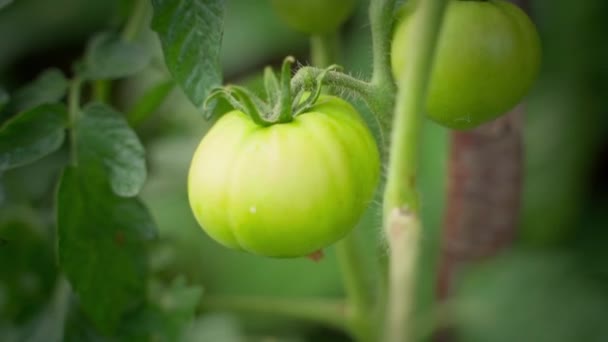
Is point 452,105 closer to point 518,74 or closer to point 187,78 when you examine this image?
point 518,74

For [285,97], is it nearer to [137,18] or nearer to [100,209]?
[100,209]

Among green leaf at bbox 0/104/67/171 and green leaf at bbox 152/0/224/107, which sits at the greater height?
green leaf at bbox 152/0/224/107

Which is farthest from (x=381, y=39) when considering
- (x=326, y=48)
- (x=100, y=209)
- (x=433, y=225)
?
(x=433, y=225)

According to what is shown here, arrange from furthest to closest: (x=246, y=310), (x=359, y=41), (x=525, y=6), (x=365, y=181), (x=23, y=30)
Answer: (x=23, y=30)
(x=359, y=41)
(x=246, y=310)
(x=525, y=6)
(x=365, y=181)

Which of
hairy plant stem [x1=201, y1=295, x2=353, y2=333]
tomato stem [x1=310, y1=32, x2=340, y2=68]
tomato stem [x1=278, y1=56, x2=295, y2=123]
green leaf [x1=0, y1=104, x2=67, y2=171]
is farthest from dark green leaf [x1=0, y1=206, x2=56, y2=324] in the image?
tomato stem [x1=278, y1=56, x2=295, y2=123]

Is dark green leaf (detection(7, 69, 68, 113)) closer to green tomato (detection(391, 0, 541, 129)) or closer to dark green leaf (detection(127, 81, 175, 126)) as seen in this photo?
dark green leaf (detection(127, 81, 175, 126))

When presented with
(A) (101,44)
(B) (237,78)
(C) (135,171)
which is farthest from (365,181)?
(B) (237,78)
